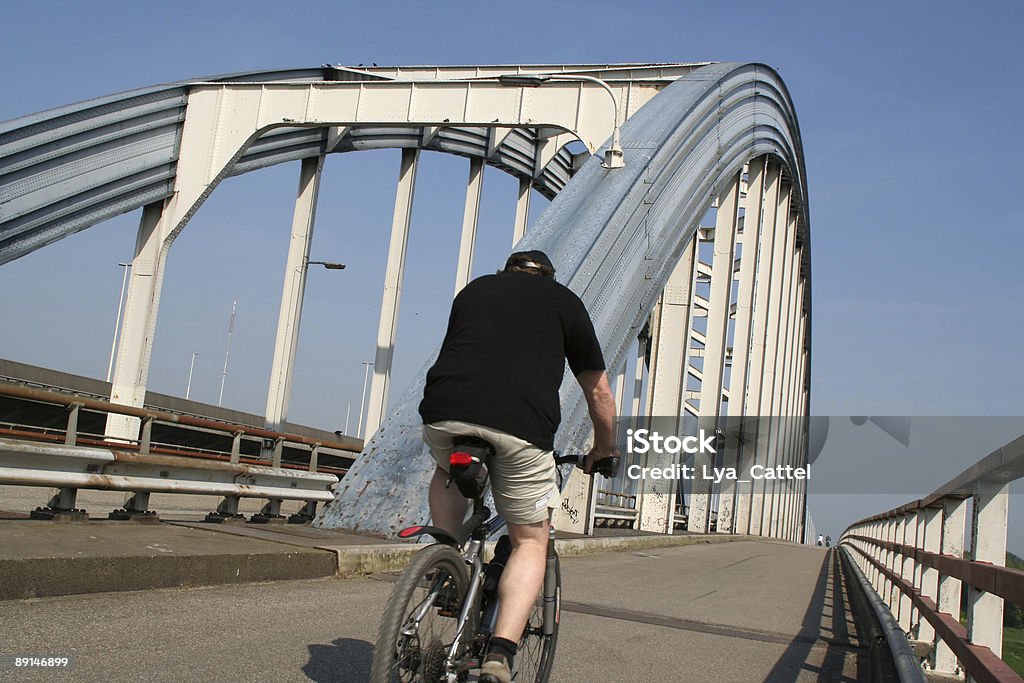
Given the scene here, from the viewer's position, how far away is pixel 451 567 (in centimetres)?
295

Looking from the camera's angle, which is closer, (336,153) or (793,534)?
(336,153)

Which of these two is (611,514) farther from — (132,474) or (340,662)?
(340,662)

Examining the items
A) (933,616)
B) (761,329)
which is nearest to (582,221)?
(933,616)

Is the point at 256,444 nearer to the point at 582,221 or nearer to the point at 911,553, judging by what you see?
the point at 582,221

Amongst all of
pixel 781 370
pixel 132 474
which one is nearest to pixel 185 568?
pixel 132 474

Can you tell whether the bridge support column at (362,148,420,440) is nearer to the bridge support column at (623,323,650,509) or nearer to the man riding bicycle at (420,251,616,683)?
the bridge support column at (623,323,650,509)

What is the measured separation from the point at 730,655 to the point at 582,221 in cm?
645

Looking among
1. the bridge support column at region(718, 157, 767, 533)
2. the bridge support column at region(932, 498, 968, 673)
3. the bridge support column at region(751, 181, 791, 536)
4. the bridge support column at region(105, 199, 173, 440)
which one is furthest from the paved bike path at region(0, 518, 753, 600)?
the bridge support column at region(751, 181, 791, 536)

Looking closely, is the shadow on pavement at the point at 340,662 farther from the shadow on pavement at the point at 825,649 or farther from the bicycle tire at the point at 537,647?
the shadow on pavement at the point at 825,649

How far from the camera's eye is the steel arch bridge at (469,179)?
11.1m

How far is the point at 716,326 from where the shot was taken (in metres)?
22.1

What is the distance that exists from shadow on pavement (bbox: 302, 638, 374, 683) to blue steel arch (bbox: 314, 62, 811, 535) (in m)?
3.42

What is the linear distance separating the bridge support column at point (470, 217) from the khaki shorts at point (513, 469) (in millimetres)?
17817

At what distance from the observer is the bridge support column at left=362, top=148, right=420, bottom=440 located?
19.3m
